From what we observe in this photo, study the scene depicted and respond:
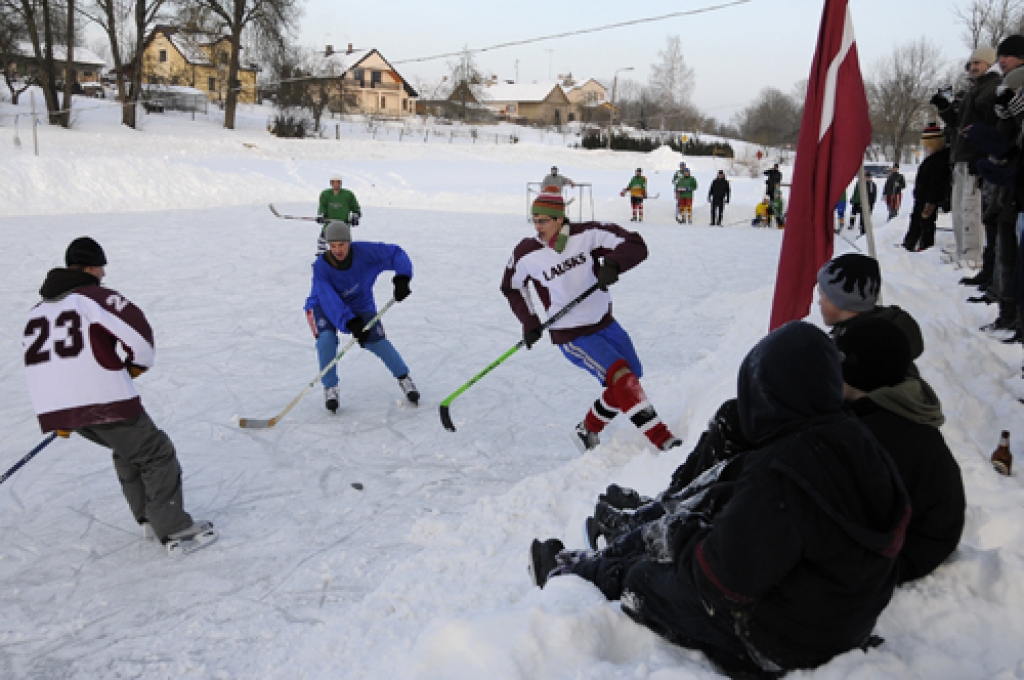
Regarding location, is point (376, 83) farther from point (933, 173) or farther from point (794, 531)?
point (794, 531)

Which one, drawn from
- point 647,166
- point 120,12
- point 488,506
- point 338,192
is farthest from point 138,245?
point 647,166

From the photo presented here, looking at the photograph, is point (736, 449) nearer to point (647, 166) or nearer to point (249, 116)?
point (647, 166)

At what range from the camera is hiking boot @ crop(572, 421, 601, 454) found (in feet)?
16.4

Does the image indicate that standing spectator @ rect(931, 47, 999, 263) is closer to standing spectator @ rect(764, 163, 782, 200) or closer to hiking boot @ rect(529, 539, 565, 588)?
hiking boot @ rect(529, 539, 565, 588)

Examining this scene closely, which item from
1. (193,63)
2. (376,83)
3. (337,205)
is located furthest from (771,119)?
(337,205)

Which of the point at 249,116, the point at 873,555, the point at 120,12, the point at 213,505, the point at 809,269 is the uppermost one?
the point at 120,12

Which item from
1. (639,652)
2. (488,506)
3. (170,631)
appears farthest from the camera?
(488,506)

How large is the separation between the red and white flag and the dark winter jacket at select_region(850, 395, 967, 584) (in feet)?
4.88

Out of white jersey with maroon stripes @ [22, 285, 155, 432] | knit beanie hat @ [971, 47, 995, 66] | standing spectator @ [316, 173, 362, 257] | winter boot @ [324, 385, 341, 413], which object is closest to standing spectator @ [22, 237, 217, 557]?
white jersey with maroon stripes @ [22, 285, 155, 432]

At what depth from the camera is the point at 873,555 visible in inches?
77.0

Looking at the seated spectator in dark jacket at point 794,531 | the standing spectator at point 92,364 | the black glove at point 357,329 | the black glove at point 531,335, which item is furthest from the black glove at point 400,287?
the seated spectator in dark jacket at point 794,531

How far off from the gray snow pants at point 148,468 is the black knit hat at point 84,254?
0.80 m

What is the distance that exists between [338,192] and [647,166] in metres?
27.6

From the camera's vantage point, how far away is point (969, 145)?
23.8ft
